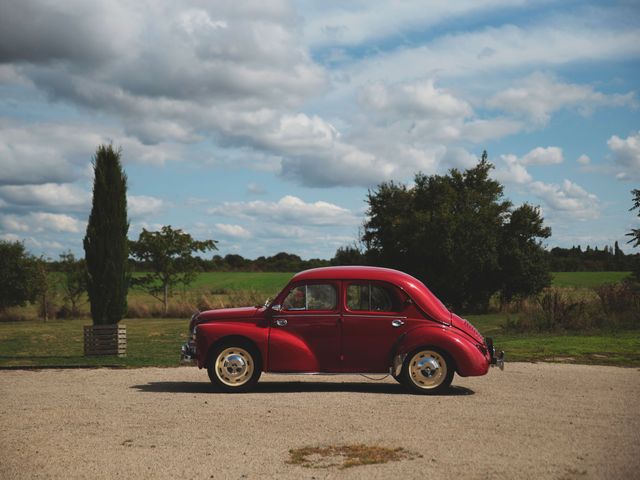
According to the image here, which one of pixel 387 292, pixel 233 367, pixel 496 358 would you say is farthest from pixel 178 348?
pixel 496 358

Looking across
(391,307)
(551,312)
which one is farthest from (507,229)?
(391,307)

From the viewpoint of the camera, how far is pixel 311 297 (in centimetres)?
1117

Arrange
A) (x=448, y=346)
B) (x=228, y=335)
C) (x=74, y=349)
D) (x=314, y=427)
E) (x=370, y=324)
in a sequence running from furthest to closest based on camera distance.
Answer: (x=74, y=349) < (x=228, y=335) < (x=370, y=324) < (x=448, y=346) < (x=314, y=427)

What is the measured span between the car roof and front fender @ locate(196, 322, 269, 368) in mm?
899

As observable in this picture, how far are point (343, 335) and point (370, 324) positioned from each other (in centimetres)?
41

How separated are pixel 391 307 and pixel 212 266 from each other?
39.0 m

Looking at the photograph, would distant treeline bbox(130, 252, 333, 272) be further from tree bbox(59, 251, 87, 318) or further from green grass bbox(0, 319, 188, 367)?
green grass bbox(0, 319, 188, 367)

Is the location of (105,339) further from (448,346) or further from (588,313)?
(588,313)

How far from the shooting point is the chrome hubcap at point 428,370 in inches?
422

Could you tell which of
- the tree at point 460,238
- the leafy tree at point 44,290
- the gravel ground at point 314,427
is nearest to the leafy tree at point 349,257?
the tree at point 460,238

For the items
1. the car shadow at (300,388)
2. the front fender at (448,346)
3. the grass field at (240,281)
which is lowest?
the car shadow at (300,388)

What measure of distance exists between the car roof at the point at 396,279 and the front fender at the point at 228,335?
2.95 feet

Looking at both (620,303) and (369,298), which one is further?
(620,303)

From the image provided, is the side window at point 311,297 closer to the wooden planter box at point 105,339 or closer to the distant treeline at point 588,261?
the wooden planter box at point 105,339
